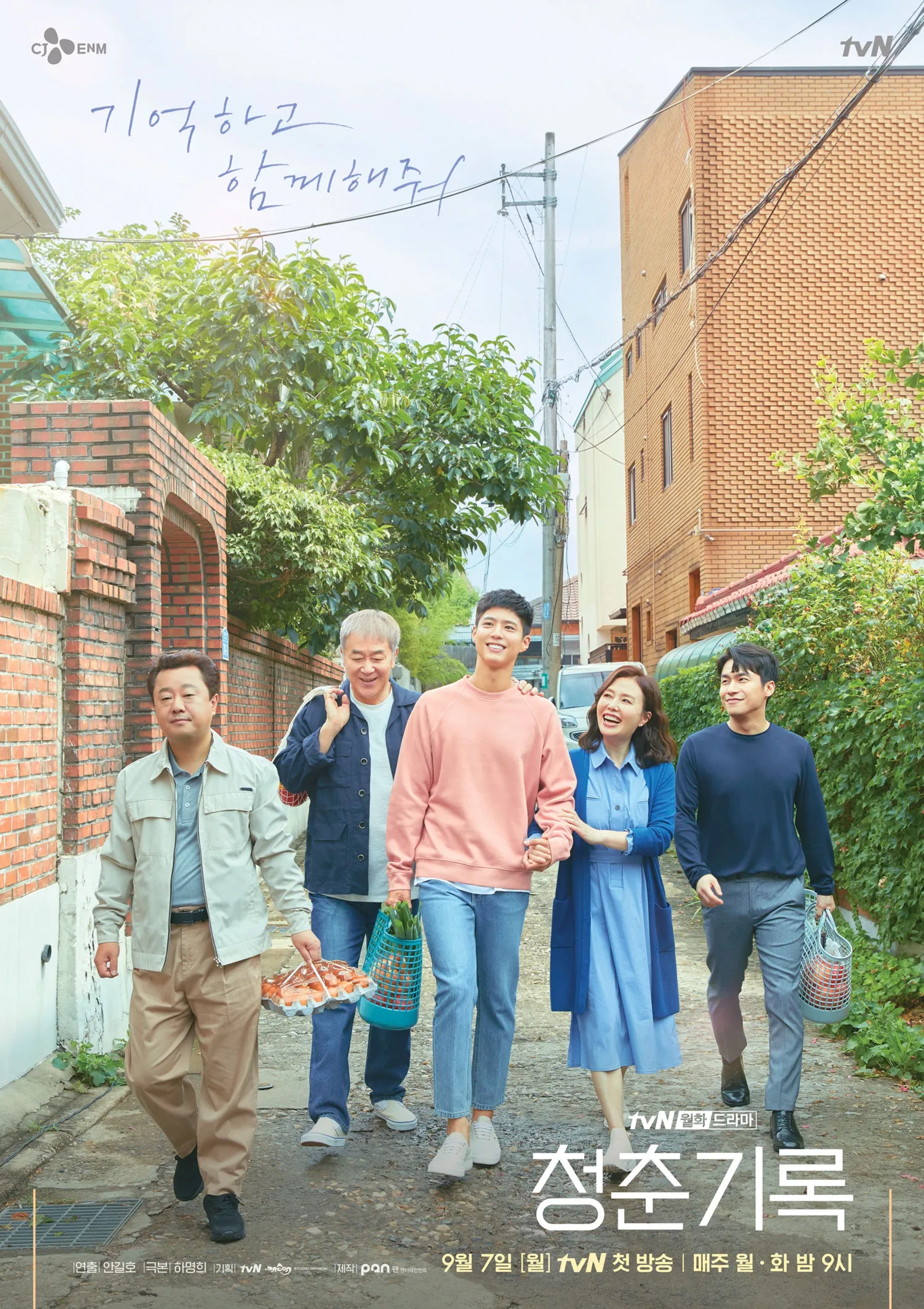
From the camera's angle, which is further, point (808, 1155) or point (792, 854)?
point (792, 854)

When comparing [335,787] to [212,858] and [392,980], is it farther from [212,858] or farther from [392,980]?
[212,858]

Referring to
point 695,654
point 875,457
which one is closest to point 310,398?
point 695,654

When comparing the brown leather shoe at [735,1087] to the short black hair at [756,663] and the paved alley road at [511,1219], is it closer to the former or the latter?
the paved alley road at [511,1219]

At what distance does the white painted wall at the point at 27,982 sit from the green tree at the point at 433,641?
26.7 meters

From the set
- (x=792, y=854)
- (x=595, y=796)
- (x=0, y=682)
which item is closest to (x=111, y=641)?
(x=0, y=682)

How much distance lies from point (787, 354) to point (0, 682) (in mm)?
16409

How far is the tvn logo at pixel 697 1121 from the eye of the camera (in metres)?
5.01

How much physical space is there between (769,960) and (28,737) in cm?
333

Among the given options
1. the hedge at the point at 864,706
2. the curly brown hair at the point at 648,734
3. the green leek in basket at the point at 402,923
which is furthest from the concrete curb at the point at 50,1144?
the hedge at the point at 864,706

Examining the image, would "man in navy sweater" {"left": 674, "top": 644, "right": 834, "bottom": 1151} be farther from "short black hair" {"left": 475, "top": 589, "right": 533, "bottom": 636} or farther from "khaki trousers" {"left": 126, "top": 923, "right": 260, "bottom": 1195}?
"khaki trousers" {"left": 126, "top": 923, "right": 260, "bottom": 1195}

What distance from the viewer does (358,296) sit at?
48.7 ft

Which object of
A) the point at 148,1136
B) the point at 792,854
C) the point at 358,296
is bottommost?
the point at 148,1136

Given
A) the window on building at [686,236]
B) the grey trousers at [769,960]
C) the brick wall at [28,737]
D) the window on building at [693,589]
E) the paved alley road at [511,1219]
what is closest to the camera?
the paved alley road at [511,1219]

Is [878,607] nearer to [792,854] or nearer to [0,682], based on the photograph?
[792,854]
